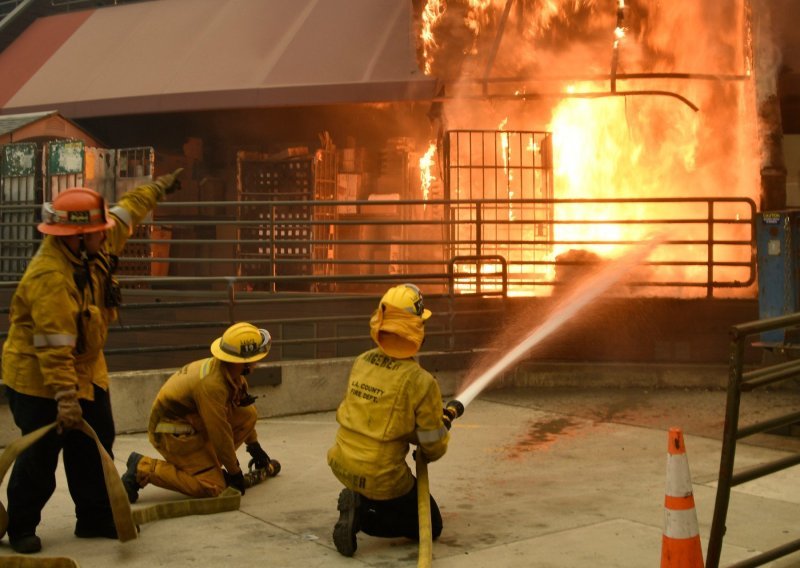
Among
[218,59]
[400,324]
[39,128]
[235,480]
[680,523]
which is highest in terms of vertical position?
[218,59]

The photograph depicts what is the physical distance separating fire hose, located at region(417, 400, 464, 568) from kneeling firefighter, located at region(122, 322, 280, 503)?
4.73 feet

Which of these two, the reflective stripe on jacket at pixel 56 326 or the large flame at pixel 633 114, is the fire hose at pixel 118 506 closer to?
the reflective stripe on jacket at pixel 56 326

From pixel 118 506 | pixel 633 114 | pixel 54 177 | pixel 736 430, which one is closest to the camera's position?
pixel 736 430

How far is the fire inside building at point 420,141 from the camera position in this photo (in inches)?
514

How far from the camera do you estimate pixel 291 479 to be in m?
7.45

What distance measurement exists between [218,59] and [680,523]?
16.2 metres

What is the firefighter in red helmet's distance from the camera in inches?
217

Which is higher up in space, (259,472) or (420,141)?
(420,141)

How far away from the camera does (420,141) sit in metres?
18.4

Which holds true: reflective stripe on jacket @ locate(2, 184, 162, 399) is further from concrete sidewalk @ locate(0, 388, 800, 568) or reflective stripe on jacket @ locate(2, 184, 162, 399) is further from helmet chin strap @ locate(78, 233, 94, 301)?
concrete sidewalk @ locate(0, 388, 800, 568)

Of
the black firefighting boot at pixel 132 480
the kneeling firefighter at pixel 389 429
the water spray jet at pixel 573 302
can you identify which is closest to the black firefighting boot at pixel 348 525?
the kneeling firefighter at pixel 389 429

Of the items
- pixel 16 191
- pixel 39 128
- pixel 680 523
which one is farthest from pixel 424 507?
pixel 39 128

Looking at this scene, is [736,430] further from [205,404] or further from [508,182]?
[508,182]

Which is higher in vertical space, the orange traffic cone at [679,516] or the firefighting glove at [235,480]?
the orange traffic cone at [679,516]
